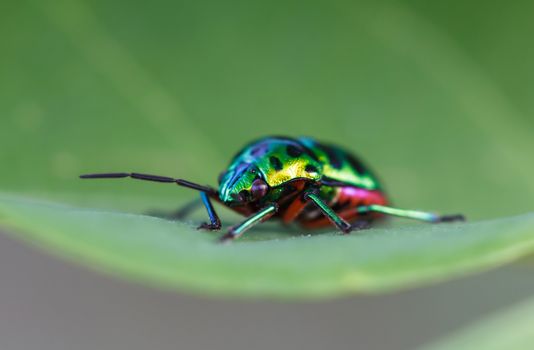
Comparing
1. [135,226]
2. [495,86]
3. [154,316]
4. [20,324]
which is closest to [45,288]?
[20,324]

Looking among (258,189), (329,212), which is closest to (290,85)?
(258,189)

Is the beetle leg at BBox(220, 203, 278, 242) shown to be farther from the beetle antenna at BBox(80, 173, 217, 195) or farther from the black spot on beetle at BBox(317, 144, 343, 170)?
the black spot on beetle at BBox(317, 144, 343, 170)

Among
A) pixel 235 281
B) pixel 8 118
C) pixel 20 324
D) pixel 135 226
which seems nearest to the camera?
pixel 235 281

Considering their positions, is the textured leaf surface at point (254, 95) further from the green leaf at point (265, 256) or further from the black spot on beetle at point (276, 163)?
the green leaf at point (265, 256)

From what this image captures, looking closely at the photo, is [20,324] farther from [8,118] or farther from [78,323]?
[8,118]

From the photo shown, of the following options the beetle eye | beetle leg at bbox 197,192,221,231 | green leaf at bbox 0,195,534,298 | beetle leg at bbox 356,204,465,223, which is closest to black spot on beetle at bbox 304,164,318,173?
the beetle eye

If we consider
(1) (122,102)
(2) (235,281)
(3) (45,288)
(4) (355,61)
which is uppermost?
(3) (45,288)

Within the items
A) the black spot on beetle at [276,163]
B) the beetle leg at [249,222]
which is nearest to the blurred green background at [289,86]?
the black spot on beetle at [276,163]
